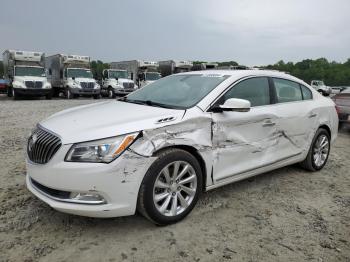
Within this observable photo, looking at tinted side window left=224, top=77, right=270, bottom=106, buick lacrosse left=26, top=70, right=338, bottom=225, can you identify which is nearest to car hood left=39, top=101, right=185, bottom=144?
buick lacrosse left=26, top=70, right=338, bottom=225

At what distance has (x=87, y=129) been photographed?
288cm

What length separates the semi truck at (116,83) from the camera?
74.9ft

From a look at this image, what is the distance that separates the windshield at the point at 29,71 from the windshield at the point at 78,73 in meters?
1.65

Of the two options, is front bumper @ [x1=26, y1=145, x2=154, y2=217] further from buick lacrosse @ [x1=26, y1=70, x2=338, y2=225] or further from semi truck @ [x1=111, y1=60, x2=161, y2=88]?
semi truck @ [x1=111, y1=60, x2=161, y2=88]

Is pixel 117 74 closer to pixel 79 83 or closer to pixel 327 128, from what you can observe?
pixel 79 83

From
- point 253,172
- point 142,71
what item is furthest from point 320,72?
point 253,172

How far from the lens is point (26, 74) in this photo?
19.3 m

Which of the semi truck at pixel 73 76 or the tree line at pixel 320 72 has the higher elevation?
the tree line at pixel 320 72

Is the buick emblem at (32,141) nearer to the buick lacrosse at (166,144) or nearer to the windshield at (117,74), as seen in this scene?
the buick lacrosse at (166,144)

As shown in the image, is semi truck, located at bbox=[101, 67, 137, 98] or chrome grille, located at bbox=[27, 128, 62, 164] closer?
chrome grille, located at bbox=[27, 128, 62, 164]

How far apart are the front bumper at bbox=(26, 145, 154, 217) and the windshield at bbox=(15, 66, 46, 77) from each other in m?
18.6

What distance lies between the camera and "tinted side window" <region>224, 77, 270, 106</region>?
378 centimetres

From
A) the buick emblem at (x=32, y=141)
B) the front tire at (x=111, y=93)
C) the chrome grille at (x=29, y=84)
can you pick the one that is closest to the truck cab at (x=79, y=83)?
the front tire at (x=111, y=93)

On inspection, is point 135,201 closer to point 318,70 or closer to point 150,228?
point 150,228
